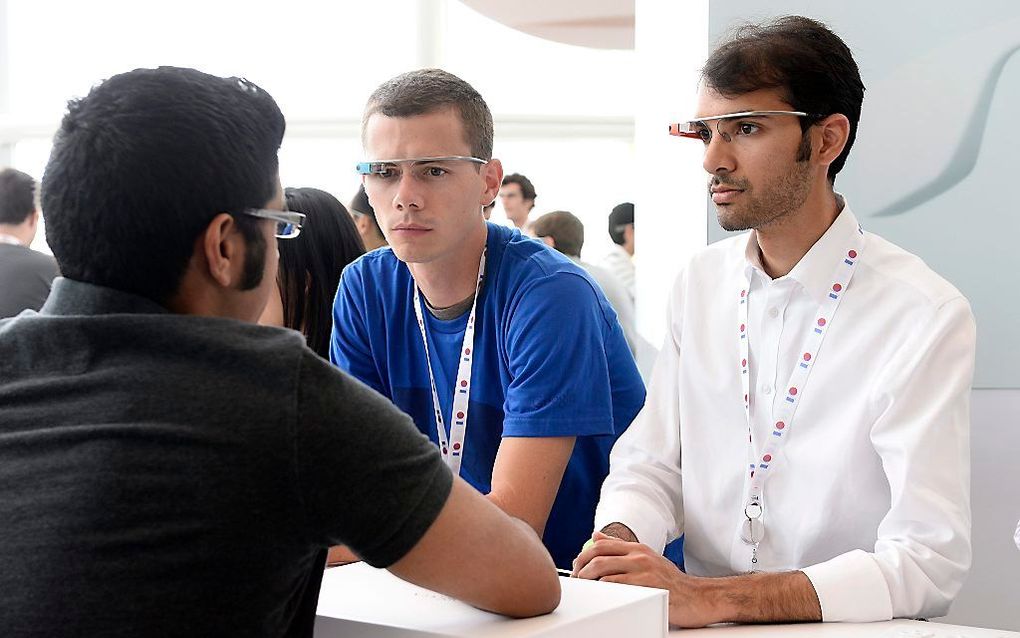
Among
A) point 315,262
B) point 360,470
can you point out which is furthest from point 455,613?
point 315,262

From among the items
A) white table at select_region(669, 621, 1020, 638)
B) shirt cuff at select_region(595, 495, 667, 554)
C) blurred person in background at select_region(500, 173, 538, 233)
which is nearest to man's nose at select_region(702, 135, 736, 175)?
shirt cuff at select_region(595, 495, 667, 554)

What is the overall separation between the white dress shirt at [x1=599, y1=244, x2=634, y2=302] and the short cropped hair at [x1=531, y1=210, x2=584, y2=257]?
274 mm

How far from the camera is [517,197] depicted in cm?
712

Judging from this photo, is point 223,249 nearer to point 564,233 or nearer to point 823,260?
point 823,260

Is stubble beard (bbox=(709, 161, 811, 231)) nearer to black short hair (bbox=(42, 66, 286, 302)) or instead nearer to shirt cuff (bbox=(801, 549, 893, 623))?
shirt cuff (bbox=(801, 549, 893, 623))

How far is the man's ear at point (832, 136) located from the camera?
2191 mm

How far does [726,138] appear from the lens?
7.11 ft

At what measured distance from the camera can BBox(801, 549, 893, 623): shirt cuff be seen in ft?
5.55

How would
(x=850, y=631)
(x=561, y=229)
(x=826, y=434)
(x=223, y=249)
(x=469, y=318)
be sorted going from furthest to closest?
(x=561, y=229)
(x=469, y=318)
(x=826, y=434)
(x=850, y=631)
(x=223, y=249)

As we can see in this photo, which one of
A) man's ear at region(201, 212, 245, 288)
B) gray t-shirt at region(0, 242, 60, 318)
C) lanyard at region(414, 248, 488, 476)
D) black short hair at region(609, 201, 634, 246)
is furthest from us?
black short hair at region(609, 201, 634, 246)

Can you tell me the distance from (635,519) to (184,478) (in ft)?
3.85

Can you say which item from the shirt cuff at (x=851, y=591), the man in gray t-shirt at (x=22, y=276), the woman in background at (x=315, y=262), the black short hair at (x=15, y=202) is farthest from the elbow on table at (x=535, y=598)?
the black short hair at (x=15, y=202)

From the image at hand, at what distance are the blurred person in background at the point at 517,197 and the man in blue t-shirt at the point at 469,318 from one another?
4664mm

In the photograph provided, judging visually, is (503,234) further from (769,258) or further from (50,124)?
(50,124)
